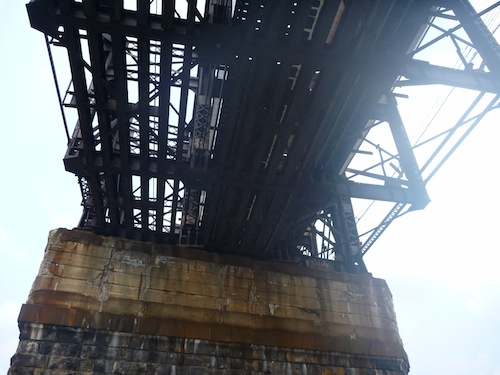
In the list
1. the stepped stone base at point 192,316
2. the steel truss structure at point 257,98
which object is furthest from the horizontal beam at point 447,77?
the stepped stone base at point 192,316

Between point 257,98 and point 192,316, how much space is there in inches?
264

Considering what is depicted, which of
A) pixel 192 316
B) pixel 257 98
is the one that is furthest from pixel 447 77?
pixel 192 316

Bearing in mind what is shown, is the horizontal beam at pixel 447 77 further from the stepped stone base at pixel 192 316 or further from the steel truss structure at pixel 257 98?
the stepped stone base at pixel 192 316

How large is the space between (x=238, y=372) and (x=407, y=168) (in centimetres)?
756

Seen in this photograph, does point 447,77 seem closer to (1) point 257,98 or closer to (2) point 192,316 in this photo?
(1) point 257,98

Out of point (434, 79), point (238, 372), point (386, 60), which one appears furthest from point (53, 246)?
point (434, 79)

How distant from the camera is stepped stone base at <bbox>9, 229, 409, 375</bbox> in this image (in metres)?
10.8

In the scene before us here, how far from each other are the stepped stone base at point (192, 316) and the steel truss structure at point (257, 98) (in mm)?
1067

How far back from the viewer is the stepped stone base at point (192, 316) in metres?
10.8

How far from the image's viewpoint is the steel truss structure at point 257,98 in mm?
7836

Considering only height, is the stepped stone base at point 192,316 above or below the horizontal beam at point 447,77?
below

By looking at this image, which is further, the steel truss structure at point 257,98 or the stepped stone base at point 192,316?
the stepped stone base at point 192,316

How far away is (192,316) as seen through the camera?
12.0m

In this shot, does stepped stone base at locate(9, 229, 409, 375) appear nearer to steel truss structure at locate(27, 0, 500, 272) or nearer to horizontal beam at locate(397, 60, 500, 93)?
steel truss structure at locate(27, 0, 500, 272)
